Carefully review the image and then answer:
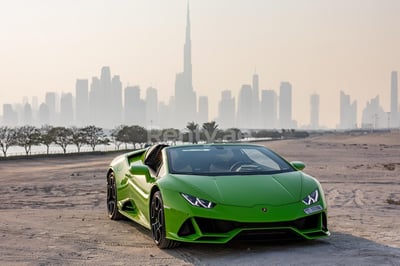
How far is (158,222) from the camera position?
7277 mm

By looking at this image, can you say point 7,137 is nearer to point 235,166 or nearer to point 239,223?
point 235,166

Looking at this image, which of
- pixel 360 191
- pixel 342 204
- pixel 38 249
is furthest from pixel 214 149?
pixel 360 191

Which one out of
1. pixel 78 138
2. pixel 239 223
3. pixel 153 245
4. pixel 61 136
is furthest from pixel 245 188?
pixel 78 138

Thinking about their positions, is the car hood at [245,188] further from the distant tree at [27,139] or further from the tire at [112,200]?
the distant tree at [27,139]

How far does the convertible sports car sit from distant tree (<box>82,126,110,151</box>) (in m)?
107

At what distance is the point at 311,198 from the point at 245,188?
30.3 inches

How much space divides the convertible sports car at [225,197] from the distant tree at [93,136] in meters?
107

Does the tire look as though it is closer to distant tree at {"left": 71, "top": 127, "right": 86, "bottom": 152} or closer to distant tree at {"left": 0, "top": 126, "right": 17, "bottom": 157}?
distant tree at {"left": 0, "top": 126, "right": 17, "bottom": 157}

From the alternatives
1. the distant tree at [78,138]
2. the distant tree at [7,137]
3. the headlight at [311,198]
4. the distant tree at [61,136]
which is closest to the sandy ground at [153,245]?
the headlight at [311,198]

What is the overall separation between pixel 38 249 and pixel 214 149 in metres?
2.66

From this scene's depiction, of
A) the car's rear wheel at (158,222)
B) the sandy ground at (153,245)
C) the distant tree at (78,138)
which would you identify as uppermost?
the car's rear wheel at (158,222)

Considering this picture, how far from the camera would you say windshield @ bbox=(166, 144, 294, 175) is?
766cm

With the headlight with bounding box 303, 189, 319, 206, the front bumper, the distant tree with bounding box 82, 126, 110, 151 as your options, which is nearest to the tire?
the front bumper

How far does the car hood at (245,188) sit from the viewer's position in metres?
6.73
